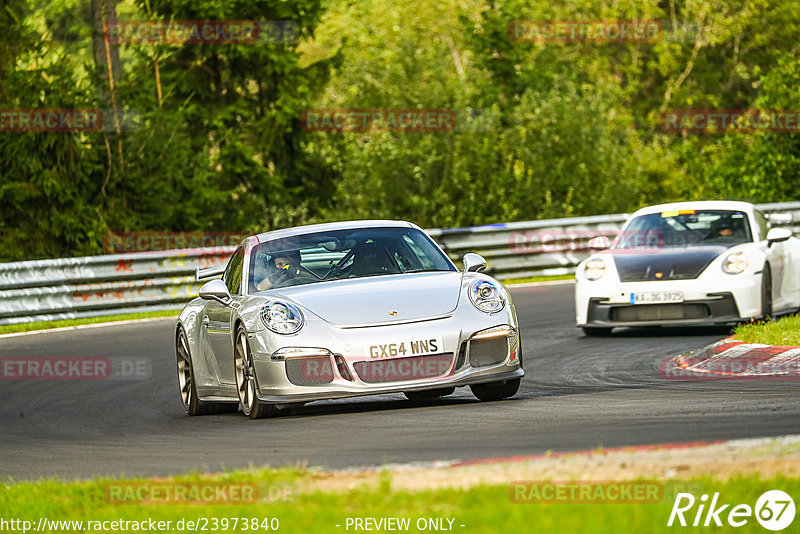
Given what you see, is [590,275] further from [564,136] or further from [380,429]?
[564,136]

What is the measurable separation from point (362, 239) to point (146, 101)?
58.9 ft

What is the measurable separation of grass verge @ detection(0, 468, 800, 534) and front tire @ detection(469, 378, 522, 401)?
358 cm

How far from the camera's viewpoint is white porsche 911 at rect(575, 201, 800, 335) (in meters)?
14.8

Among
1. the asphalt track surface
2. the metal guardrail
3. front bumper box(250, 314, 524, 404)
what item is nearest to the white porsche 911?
the asphalt track surface

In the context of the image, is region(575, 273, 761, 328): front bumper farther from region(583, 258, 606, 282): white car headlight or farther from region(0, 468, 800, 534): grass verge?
region(0, 468, 800, 534): grass verge

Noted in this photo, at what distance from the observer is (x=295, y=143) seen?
37.8 metres

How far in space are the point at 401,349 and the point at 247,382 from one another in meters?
1.29

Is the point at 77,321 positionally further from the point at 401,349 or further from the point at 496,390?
the point at 401,349

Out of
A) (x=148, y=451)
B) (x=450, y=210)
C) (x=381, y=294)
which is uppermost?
(x=381, y=294)

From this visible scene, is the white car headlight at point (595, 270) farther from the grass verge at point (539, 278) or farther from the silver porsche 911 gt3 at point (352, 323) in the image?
the grass verge at point (539, 278)

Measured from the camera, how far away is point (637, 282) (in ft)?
49.6

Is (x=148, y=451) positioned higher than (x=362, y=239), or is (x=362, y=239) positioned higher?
(x=362, y=239)

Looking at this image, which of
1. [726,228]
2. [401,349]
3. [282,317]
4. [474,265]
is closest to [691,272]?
[726,228]

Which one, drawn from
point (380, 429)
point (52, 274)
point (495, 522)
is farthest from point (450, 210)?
point (495, 522)
